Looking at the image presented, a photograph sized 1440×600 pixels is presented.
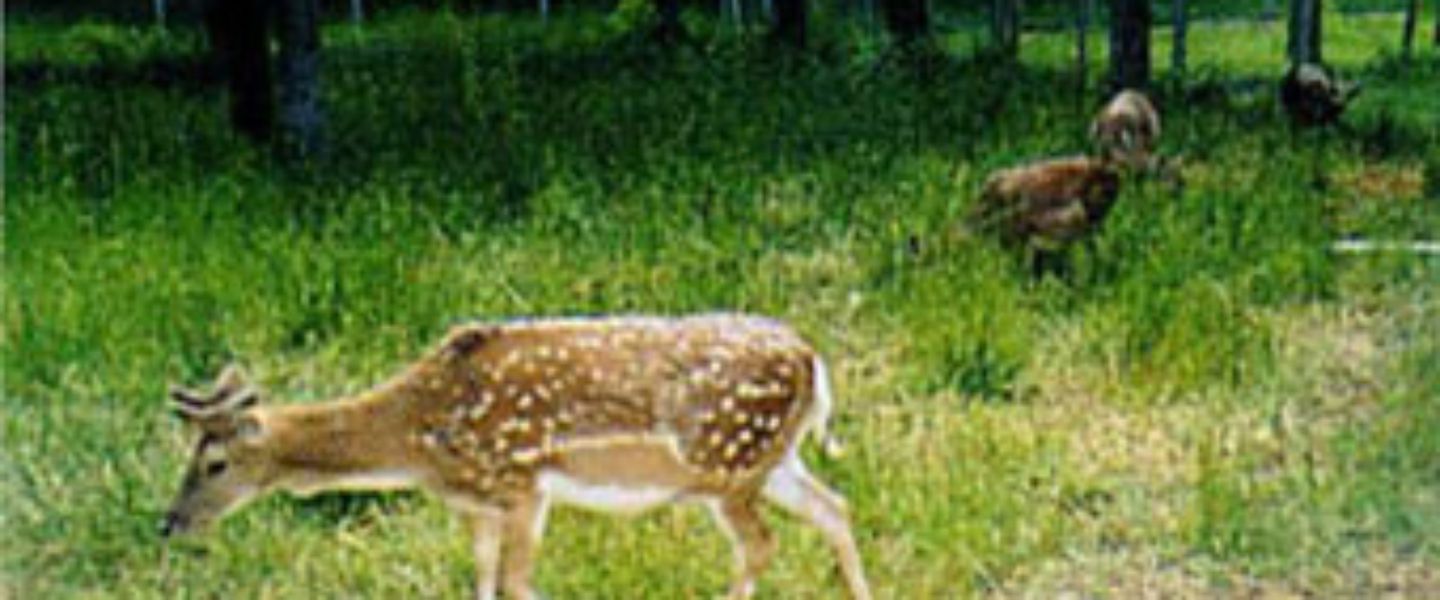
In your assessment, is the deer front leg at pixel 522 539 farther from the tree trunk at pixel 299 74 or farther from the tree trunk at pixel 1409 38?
the tree trunk at pixel 1409 38

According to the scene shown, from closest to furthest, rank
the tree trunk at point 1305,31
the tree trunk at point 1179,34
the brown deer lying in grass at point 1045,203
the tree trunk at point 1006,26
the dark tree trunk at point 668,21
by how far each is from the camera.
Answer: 1. the dark tree trunk at point 668,21
2. the brown deer lying in grass at point 1045,203
3. the tree trunk at point 1006,26
4. the tree trunk at point 1179,34
5. the tree trunk at point 1305,31

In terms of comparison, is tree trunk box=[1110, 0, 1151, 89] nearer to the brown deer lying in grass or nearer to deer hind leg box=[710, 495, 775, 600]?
the brown deer lying in grass

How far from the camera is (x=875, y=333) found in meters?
2.87

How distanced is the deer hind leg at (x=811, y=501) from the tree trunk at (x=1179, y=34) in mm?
2221

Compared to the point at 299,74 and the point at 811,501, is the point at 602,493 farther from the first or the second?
the point at 299,74

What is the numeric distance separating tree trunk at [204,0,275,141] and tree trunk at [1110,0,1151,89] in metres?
1.44

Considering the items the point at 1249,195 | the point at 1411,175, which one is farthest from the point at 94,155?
the point at 1411,175

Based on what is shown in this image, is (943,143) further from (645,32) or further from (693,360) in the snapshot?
(693,360)

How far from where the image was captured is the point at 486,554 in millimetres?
2479

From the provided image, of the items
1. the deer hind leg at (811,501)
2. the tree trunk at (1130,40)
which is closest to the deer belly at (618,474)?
the deer hind leg at (811,501)

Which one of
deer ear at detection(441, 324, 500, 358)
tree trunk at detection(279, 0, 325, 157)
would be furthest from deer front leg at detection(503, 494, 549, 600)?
tree trunk at detection(279, 0, 325, 157)

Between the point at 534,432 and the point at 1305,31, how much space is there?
405 centimetres

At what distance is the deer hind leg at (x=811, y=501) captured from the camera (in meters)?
2.52

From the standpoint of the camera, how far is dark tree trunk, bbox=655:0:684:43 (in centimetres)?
294
